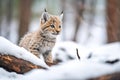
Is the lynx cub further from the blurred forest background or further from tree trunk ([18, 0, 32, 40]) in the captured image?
tree trunk ([18, 0, 32, 40])

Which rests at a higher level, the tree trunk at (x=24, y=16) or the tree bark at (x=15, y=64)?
the tree trunk at (x=24, y=16)

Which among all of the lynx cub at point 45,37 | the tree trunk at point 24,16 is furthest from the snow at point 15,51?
the tree trunk at point 24,16

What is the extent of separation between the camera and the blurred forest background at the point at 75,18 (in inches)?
568

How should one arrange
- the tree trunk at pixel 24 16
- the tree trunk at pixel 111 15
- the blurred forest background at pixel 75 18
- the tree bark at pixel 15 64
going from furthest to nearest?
1. the tree trunk at pixel 24 16
2. the blurred forest background at pixel 75 18
3. the tree trunk at pixel 111 15
4. the tree bark at pixel 15 64

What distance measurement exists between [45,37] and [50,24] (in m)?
0.31

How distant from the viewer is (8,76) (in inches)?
201

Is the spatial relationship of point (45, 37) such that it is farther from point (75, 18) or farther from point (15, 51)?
point (75, 18)

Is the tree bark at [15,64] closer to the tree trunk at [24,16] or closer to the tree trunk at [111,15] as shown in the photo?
the tree trunk at [111,15]

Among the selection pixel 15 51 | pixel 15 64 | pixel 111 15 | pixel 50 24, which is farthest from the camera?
pixel 111 15

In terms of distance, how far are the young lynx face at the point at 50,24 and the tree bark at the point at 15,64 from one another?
1.98 meters

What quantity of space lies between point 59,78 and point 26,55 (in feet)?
4.56

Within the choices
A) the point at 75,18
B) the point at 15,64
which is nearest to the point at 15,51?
the point at 15,64

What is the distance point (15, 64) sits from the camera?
543 centimetres

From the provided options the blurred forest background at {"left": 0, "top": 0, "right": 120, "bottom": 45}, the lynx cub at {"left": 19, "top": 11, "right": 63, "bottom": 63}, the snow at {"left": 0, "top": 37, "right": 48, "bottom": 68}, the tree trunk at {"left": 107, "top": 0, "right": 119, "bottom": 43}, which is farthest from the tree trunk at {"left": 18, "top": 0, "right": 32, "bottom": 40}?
the snow at {"left": 0, "top": 37, "right": 48, "bottom": 68}
